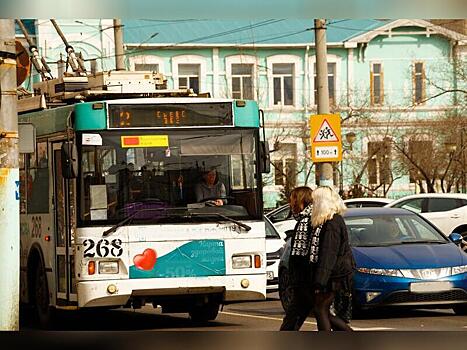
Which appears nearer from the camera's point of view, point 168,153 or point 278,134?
point 168,153

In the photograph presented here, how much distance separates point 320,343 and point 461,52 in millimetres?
41013

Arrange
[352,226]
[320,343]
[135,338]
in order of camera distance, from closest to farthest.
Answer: [320,343], [135,338], [352,226]

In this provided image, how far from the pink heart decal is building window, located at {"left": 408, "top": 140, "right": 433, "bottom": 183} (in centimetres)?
3335

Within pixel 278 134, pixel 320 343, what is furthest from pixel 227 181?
pixel 278 134

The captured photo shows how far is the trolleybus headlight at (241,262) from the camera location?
15.9 metres

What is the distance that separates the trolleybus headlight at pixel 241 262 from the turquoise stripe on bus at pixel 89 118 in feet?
7.10

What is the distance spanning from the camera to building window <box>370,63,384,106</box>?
172 feet

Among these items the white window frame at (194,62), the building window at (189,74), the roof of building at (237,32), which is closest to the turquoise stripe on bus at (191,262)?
the roof of building at (237,32)

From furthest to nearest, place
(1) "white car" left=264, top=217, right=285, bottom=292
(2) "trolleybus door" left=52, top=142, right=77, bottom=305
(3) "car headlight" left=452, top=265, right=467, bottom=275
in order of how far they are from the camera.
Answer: (1) "white car" left=264, top=217, right=285, bottom=292 < (3) "car headlight" left=452, top=265, right=467, bottom=275 < (2) "trolleybus door" left=52, top=142, right=77, bottom=305

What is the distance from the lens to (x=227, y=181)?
16.0 metres

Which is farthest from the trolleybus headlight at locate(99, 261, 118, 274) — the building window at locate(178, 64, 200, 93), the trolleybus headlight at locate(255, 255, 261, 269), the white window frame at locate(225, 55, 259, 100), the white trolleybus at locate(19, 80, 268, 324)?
the building window at locate(178, 64, 200, 93)

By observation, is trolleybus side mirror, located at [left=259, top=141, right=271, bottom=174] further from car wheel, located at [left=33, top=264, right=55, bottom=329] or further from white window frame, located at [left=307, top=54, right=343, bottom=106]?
white window frame, located at [left=307, top=54, right=343, bottom=106]

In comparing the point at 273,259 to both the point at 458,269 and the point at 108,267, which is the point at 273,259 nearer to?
the point at 458,269

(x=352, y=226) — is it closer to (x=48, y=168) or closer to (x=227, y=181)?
(x=227, y=181)
